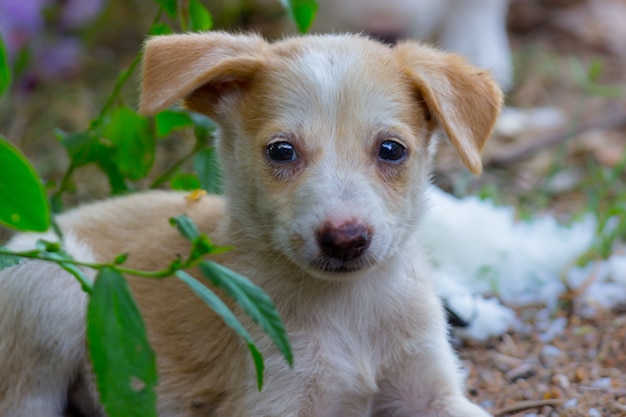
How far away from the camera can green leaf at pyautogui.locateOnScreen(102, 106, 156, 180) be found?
3984 millimetres

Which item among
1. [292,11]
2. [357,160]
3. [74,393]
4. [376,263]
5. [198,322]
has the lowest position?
[74,393]

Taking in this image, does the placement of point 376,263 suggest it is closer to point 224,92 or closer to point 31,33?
point 224,92

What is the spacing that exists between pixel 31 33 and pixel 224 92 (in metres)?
3.93

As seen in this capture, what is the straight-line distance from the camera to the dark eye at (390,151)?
312 cm

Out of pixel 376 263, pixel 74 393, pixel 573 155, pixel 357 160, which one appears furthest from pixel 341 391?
pixel 573 155

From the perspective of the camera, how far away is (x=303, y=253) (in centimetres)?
296

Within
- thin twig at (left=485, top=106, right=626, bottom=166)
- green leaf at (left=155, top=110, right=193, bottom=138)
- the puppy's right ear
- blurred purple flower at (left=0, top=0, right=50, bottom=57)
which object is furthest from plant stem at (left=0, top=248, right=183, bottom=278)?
blurred purple flower at (left=0, top=0, right=50, bottom=57)

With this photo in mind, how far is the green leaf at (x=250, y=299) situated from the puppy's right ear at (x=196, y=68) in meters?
0.73

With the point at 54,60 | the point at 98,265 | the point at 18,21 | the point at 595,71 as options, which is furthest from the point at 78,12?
the point at 98,265

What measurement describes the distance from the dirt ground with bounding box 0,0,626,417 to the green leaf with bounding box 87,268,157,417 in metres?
1.66

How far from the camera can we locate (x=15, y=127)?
6.51 meters

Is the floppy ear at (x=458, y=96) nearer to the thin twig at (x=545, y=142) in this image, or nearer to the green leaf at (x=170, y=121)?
the green leaf at (x=170, y=121)

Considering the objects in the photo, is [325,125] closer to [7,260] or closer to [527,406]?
[7,260]

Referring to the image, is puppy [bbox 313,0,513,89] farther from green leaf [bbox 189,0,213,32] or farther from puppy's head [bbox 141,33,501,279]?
puppy's head [bbox 141,33,501,279]
